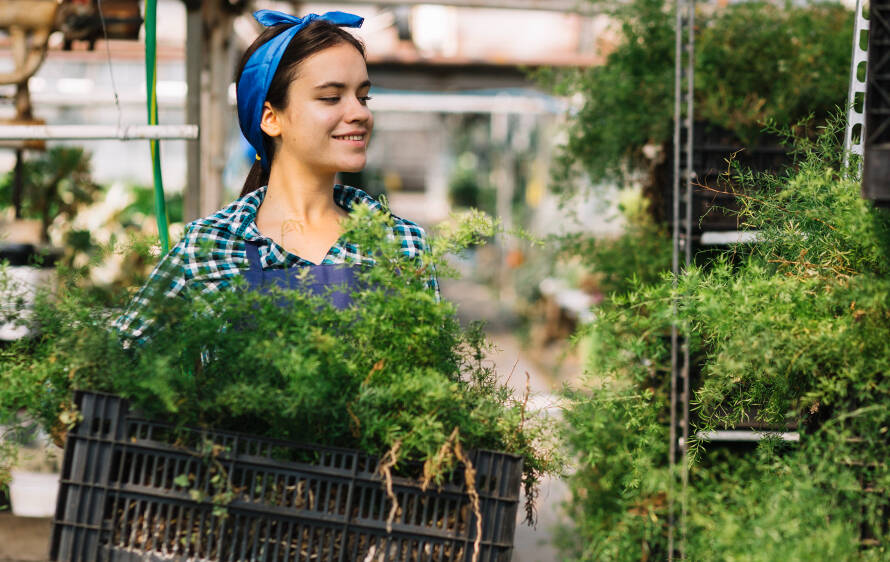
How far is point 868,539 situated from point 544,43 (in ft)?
40.9

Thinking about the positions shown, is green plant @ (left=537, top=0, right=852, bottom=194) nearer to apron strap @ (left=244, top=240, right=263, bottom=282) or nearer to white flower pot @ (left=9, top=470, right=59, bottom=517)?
apron strap @ (left=244, top=240, right=263, bottom=282)

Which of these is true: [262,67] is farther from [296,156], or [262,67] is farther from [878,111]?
[878,111]

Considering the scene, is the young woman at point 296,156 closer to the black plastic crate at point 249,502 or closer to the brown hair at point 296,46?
the brown hair at point 296,46

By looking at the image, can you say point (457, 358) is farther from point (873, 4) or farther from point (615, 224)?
point (615, 224)

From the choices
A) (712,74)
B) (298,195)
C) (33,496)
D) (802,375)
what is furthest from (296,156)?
(712,74)

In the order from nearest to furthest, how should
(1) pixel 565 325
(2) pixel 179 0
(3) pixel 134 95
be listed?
(2) pixel 179 0 < (3) pixel 134 95 < (1) pixel 565 325

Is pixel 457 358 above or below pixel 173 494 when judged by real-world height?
above

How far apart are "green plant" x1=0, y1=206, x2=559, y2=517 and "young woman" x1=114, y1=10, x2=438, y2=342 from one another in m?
0.31

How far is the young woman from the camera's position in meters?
1.71

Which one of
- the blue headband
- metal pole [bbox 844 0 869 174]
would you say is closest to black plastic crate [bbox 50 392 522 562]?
the blue headband

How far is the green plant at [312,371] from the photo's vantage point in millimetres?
1243

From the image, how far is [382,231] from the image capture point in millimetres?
1320

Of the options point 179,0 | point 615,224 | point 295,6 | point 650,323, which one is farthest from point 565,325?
point 650,323

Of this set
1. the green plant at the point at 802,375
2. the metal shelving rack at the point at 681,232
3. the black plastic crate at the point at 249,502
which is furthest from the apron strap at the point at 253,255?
the metal shelving rack at the point at 681,232
